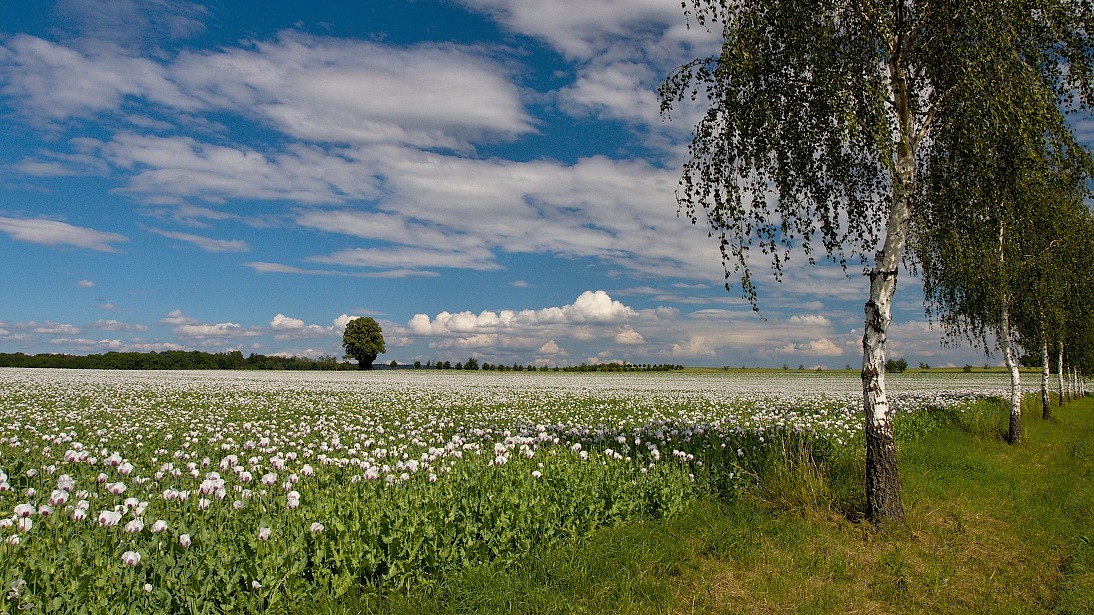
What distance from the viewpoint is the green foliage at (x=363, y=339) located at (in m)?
104

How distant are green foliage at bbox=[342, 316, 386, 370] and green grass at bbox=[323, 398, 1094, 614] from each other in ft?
324

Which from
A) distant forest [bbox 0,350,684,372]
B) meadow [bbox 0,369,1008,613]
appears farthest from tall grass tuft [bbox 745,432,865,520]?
distant forest [bbox 0,350,684,372]

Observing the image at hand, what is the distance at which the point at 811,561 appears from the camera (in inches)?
289

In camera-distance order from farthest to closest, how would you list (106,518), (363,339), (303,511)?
(363,339)
(303,511)
(106,518)

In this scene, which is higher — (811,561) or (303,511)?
(303,511)

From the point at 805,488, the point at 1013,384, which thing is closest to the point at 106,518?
the point at 805,488

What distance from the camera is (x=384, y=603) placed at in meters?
5.54

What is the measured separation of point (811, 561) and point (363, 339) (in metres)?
102

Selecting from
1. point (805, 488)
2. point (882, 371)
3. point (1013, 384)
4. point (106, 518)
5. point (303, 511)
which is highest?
point (882, 371)

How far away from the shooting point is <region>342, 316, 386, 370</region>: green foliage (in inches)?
4085

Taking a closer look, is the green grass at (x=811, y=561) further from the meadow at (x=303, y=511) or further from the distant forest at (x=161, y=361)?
the distant forest at (x=161, y=361)

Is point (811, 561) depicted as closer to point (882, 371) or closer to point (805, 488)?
point (805, 488)

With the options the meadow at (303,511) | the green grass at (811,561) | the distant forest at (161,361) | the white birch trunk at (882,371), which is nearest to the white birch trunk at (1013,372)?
the green grass at (811,561)

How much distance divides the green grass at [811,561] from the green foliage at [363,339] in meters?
98.6
